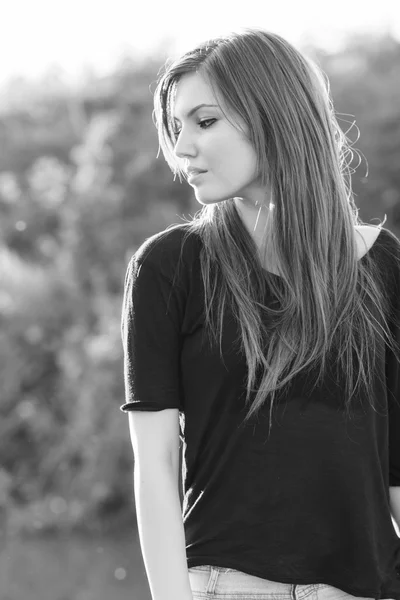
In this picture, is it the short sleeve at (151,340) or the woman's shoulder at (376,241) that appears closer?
the short sleeve at (151,340)

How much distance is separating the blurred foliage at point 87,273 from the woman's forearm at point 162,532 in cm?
467

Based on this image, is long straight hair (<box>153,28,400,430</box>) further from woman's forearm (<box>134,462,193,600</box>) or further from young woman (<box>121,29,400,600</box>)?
woman's forearm (<box>134,462,193,600</box>)

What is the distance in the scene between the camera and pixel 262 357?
1.28 m

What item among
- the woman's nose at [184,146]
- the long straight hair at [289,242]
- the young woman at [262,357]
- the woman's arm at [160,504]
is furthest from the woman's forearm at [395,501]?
the woman's nose at [184,146]

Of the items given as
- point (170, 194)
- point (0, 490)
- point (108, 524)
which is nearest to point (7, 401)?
point (0, 490)

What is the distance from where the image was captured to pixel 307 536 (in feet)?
4.14

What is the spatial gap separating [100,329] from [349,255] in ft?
16.6

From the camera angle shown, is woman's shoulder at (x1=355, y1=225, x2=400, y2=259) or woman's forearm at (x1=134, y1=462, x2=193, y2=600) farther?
woman's shoulder at (x1=355, y1=225, x2=400, y2=259)

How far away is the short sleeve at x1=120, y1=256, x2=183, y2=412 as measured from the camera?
1271mm

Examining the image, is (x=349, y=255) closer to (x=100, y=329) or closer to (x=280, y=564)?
(x=280, y=564)

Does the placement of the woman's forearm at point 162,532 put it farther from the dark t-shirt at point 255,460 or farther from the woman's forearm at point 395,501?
the woman's forearm at point 395,501

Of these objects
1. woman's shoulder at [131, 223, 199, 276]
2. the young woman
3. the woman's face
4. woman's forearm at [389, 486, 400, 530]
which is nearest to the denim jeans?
the young woman

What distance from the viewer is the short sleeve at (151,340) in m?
1.27

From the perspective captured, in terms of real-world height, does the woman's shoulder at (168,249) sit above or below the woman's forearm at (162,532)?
above
